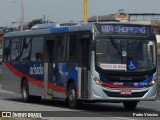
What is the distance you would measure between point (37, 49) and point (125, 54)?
5.20 meters

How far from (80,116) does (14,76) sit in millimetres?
9144

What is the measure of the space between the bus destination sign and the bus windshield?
271 millimetres

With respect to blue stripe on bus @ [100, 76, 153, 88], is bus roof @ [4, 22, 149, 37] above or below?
above

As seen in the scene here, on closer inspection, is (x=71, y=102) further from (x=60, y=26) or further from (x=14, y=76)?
(x=14, y=76)

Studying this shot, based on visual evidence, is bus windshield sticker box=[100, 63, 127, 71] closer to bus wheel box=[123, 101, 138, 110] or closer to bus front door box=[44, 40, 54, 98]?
bus wheel box=[123, 101, 138, 110]

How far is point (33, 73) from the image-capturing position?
2347 centimetres

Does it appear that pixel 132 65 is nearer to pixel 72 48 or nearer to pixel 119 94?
pixel 119 94

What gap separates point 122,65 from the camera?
18.8 meters

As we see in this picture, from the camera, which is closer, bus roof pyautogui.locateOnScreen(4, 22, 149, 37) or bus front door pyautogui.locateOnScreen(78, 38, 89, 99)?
bus front door pyautogui.locateOnScreen(78, 38, 89, 99)

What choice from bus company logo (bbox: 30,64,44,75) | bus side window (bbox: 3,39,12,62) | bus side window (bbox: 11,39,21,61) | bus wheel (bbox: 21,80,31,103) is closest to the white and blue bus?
bus company logo (bbox: 30,64,44,75)

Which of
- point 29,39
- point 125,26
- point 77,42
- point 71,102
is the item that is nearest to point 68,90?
point 71,102

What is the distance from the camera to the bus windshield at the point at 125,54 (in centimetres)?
1875

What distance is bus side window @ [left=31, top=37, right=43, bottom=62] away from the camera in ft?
74.7

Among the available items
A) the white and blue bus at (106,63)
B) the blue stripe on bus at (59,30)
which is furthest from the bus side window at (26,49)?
the white and blue bus at (106,63)
